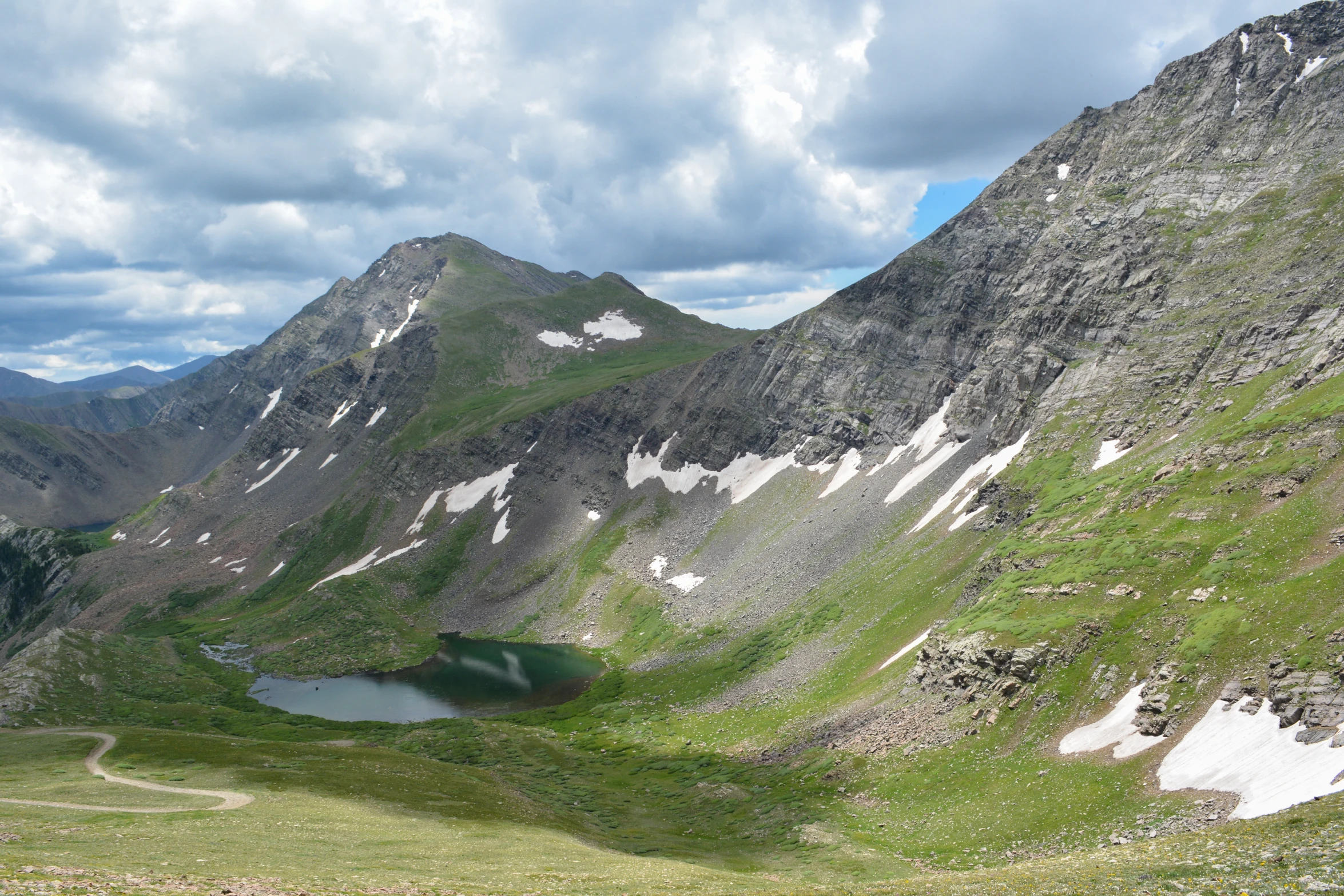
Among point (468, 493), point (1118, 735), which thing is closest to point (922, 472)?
point (1118, 735)

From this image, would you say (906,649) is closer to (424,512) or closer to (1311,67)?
(1311,67)

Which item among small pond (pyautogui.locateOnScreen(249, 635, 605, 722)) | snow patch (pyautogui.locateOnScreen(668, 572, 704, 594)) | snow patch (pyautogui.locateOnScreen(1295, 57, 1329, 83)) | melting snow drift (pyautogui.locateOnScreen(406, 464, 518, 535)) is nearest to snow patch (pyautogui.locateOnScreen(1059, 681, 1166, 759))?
small pond (pyautogui.locateOnScreen(249, 635, 605, 722))

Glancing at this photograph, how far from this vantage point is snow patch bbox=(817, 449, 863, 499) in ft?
386

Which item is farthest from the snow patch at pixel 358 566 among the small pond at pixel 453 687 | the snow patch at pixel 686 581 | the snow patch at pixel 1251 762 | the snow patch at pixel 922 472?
the snow patch at pixel 1251 762

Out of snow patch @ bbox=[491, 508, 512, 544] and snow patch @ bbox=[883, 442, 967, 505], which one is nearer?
snow patch @ bbox=[883, 442, 967, 505]

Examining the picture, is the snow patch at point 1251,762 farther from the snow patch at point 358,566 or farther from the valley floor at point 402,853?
the snow patch at point 358,566

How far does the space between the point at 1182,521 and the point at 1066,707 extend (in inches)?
695

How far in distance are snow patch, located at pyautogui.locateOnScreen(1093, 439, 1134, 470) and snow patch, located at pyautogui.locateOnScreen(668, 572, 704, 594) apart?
5683 centimetres

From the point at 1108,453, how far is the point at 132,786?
277 feet

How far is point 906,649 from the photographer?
66.9m

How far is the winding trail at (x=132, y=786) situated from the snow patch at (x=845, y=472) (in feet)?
285

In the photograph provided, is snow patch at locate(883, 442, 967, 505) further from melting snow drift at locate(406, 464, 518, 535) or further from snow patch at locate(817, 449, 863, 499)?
melting snow drift at locate(406, 464, 518, 535)

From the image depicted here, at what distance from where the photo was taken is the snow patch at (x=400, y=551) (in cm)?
15512

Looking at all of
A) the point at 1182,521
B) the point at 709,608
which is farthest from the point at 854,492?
the point at 1182,521
